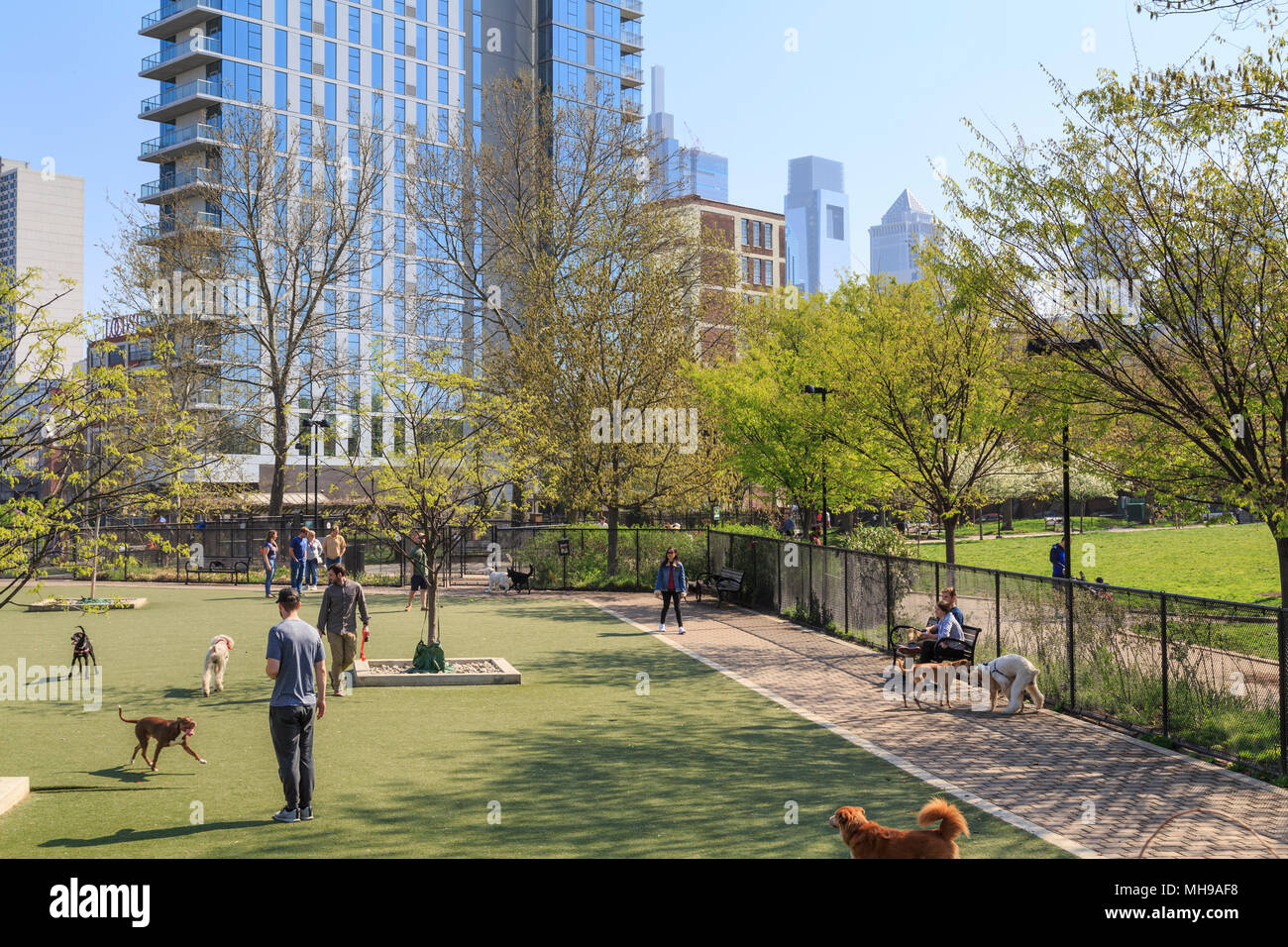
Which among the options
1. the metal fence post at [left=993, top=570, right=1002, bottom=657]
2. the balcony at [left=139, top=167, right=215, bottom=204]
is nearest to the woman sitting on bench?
the metal fence post at [left=993, top=570, right=1002, bottom=657]

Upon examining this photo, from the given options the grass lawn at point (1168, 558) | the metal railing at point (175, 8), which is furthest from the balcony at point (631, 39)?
the grass lawn at point (1168, 558)

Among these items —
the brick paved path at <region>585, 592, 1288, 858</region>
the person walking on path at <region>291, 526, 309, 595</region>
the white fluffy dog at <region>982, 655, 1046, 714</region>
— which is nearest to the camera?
the brick paved path at <region>585, 592, 1288, 858</region>

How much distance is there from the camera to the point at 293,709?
9141 mm

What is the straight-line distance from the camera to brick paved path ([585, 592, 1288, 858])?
352 inches

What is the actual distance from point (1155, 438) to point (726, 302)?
111 feet

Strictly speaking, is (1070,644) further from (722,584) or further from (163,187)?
(163,187)

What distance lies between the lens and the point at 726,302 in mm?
48625

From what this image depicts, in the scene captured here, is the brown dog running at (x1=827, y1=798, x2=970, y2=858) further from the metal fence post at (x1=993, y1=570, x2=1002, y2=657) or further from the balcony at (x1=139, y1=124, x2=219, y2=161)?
the balcony at (x1=139, y1=124, x2=219, y2=161)

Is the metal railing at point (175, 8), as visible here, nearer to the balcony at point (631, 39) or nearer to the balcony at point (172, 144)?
the balcony at point (172, 144)

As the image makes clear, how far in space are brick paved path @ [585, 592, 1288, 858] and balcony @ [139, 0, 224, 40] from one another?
70.0 m

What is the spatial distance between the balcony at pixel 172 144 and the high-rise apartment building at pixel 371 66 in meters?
0.11

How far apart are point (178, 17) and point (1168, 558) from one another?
68377 mm

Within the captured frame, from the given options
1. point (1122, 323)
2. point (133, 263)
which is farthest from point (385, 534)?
point (133, 263)

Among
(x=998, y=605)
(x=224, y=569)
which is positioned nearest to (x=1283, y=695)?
(x=998, y=605)
